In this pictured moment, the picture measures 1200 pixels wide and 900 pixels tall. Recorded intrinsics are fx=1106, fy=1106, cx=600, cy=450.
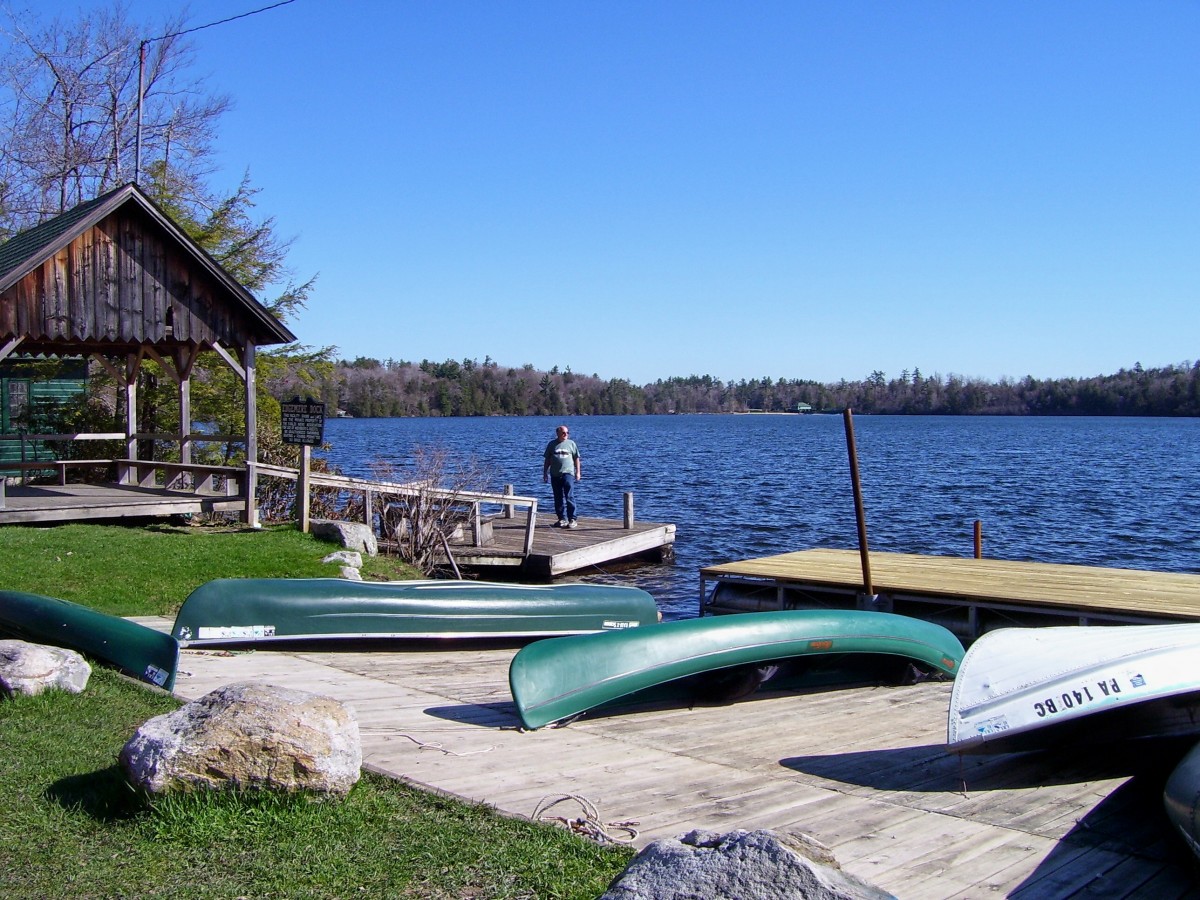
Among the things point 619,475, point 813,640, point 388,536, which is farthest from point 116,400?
point 619,475

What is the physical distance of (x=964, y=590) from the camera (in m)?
13.0

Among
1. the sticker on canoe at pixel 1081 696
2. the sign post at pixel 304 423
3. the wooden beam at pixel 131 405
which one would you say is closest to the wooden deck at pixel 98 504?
the sign post at pixel 304 423

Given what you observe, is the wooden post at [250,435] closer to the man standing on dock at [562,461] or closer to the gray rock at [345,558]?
the gray rock at [345,558]

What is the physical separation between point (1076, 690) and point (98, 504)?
1344 cm

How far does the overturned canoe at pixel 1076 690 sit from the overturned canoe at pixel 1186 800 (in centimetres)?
97

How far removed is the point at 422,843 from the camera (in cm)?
481

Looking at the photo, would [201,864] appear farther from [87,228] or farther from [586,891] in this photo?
[87,228]

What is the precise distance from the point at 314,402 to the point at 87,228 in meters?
3.80

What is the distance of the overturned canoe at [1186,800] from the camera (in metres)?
4.86

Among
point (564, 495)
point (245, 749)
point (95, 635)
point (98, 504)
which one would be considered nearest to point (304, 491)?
point (98, 504)

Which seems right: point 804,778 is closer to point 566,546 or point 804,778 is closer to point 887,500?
point 566,546

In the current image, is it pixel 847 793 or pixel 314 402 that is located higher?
pixel 314 402

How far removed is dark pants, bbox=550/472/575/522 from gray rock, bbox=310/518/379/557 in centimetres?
542

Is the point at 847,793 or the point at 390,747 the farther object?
the point at 390,747
